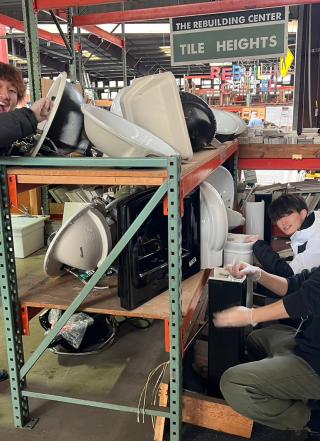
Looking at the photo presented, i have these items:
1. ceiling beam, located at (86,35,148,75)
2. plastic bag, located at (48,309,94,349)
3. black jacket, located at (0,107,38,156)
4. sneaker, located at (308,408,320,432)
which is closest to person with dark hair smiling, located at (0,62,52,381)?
black jacket, located at (0,107,38,156)

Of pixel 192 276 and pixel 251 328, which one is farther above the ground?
pixel 192 276

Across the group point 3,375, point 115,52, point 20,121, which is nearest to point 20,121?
point 20,121

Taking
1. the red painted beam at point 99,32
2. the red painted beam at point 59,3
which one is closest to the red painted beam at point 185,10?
the red painted beam at point 99,32

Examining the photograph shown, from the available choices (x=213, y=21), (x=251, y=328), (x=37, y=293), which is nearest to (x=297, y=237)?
(x=251, y=328)

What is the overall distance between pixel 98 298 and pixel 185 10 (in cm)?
336

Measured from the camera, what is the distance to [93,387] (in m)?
2.18

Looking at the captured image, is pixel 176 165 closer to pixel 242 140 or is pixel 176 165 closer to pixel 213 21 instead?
pixel 242 140

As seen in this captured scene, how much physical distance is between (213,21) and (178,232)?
2.98m

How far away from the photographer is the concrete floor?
1844 millimetres

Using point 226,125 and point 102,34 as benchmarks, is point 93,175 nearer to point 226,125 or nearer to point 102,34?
point 226,125

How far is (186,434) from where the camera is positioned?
187 centimetres

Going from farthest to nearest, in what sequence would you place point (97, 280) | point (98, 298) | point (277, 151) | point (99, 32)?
point (99, 32) < point (277, 151) < point (98, 298) < point (97, 280)

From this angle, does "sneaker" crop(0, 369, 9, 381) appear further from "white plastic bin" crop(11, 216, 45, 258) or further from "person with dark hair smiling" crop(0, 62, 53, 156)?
"person with dark hair smiling" crop(0, 62, 53, 156)

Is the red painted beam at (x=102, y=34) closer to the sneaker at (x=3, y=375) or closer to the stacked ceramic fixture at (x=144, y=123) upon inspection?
the stacked ceramic fixture at (x=144, y=123)
